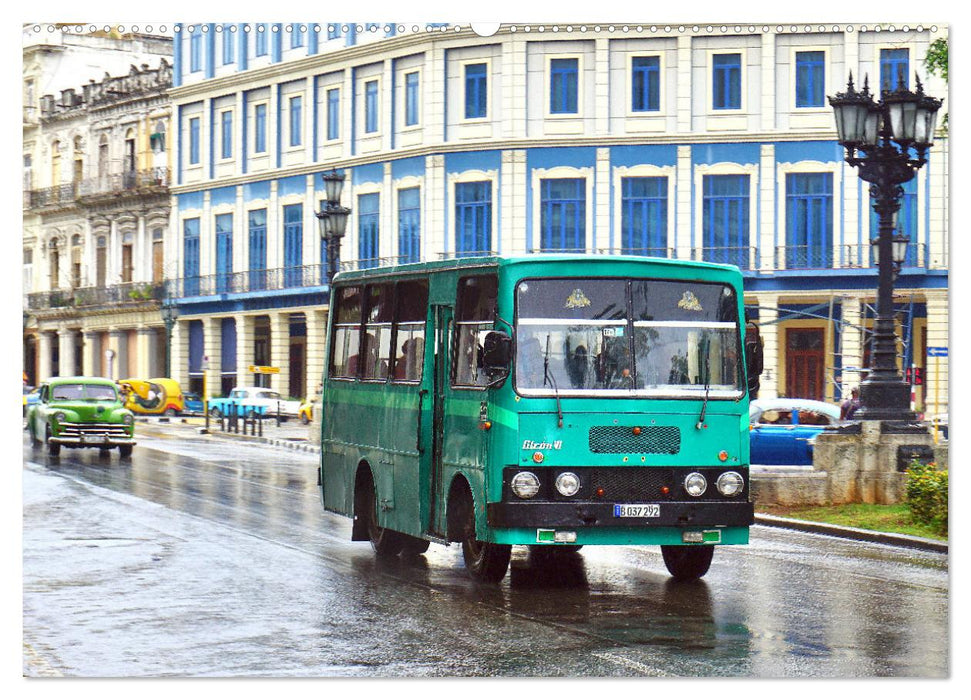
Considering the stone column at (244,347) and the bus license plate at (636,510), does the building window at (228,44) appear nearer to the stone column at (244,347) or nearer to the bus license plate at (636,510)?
the stone column at (244,347)

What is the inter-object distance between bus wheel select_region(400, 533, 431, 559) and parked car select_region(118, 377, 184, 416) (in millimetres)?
2677

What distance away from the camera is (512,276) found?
14867mm

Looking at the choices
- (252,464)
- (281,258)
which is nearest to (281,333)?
(281,258)

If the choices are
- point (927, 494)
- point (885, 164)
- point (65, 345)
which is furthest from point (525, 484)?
point (927, 494)

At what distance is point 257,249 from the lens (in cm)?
1778

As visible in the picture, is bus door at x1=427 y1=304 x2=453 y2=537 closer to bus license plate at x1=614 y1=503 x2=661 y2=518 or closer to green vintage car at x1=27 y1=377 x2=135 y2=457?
bus license plate at x1=614 y1=503 x2=661 y2=518

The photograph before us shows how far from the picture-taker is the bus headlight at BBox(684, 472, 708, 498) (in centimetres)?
1471

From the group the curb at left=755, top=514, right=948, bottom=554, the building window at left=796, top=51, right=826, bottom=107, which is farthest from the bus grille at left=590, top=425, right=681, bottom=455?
the curb at left=755, top=514, right=948, bottom=554

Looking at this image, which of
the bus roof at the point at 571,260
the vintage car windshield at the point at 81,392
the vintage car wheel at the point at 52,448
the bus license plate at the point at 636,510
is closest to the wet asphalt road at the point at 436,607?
the bus license plate at the point at 636,510

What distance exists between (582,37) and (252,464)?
21903mm

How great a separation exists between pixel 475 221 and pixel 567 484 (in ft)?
9.78

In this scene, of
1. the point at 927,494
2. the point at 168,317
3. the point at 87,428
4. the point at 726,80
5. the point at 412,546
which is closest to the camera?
the point at 726,80

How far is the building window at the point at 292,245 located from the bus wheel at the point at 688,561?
4468 mm

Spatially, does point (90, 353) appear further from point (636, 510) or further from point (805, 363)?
point (805, 363)
